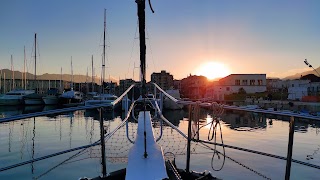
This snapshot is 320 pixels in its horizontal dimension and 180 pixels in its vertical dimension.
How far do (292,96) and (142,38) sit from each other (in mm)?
69161

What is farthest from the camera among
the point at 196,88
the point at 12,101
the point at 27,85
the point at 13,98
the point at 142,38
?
the point at 27,85

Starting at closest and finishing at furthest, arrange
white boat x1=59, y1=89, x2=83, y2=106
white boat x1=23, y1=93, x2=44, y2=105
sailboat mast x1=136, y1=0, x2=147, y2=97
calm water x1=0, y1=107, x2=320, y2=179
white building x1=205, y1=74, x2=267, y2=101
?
sailboat mast x1=136, y1=0, x2=147, y2=97 < calm water x1=0, y1=107, x2=320, y2=179 < white boat x1=23, y1=93, x2=44, y2=105 < white boat x1=59, y1=89, x2=83, y2=106 < white building x1=205, y1=74, x2=267, y2=101

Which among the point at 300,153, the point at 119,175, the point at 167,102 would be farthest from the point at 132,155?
the point at 167,102

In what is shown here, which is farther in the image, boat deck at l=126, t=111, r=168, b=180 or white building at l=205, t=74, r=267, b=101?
white building at l=205, t=74, r=267, b=101

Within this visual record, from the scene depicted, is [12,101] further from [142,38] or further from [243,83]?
[142,38]

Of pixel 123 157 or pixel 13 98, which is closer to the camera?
pixel 123 157

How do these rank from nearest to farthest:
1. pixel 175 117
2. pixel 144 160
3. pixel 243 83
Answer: pixel 144 160 < pixel 175 117 < pixel 243 83

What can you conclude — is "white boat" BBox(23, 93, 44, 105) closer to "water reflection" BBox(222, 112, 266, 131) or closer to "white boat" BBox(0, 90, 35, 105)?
"white boat" BBox(0, 90, 35, 105)

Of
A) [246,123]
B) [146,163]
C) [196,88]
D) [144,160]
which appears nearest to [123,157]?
[144,160]

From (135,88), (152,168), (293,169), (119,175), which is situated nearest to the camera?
(152,168)

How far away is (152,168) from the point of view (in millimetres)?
4129

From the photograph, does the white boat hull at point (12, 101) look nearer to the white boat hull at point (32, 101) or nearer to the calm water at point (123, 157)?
the white boat hull at point (32, 101)

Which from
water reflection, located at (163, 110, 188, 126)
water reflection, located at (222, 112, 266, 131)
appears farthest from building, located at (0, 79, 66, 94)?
water reflection, located at (222, 112, 266, 131)

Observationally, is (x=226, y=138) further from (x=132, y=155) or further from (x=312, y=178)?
(x=132, y=155)
